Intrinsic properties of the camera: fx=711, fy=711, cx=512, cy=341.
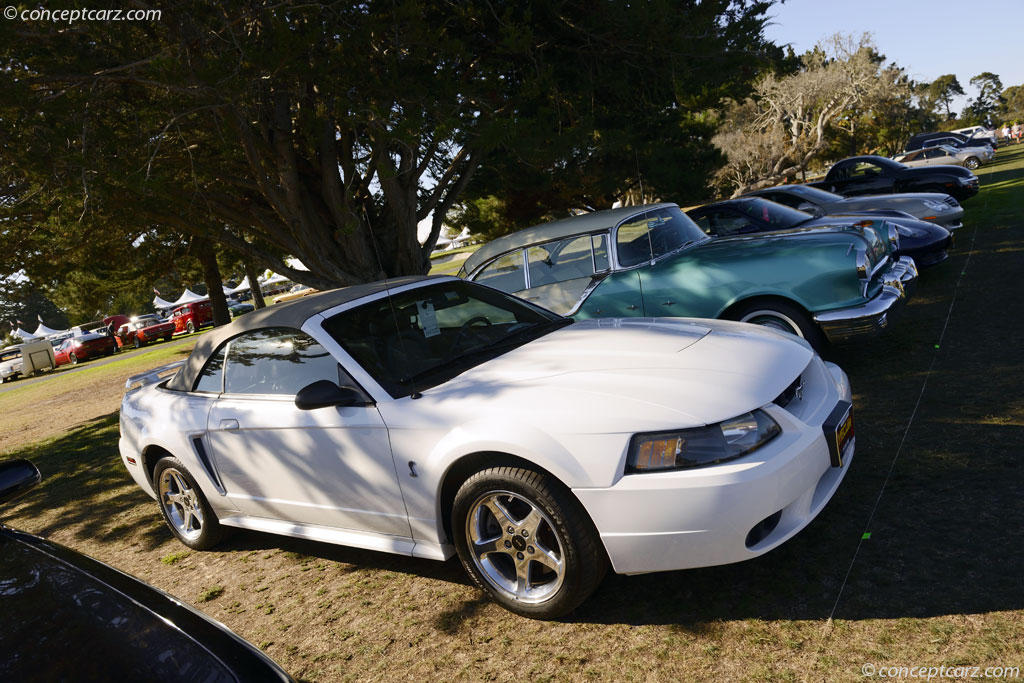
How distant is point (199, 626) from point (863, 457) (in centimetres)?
366

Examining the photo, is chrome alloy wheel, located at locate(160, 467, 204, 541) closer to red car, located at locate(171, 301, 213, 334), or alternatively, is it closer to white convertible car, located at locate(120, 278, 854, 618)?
white convertible car, located at locate(120, 278, 854, 618)

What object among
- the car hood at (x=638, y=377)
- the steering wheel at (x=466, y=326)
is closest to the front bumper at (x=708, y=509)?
the car hood at (x=638, y=377)

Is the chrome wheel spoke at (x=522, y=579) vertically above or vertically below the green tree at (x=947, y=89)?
below

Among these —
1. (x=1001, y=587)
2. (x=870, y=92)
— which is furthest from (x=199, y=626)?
(x=870, y=92)

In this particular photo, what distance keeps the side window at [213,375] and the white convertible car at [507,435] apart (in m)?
0.01

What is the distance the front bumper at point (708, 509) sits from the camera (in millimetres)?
2711

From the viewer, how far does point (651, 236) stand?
6805 mm

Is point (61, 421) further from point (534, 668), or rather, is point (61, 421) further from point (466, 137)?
point (534, 668)

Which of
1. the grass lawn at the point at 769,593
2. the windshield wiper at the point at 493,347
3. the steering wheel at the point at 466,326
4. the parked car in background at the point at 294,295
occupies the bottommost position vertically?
the grass lawn at the point at 769,593

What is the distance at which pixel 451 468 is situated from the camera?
3.18 metres

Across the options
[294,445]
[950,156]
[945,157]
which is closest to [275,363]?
[294,445]

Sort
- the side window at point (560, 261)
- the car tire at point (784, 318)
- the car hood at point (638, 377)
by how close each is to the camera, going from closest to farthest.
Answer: the car hood at point (638, 377) → the car tire at point (784, 318) → the side window at point (560, 261)

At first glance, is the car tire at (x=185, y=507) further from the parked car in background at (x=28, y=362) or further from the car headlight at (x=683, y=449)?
the parked car in background at (x=28, y=362)

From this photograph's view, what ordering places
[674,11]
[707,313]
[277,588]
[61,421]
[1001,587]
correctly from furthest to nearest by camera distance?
[61,421] → [674,11] → [707,313] → [277,588] → [1001,587]
